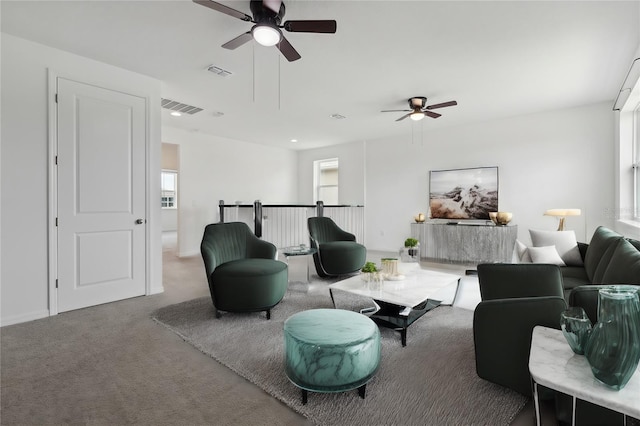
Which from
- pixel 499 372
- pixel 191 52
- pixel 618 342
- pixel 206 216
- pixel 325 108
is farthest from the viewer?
pixel 206 216

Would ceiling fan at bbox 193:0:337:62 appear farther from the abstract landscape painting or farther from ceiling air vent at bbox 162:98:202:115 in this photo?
the abstract landscape painting

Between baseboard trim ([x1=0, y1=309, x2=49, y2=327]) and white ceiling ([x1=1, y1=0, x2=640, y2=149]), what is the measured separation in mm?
2685

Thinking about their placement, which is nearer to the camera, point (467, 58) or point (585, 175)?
point (467, 58)

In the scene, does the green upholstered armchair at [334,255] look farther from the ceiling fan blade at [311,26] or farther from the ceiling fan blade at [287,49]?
the ceiling fan blade at [311,26]

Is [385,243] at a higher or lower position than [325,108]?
lower

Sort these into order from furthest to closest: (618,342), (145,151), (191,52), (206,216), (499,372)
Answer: (206,216) → (145,151) → (191,52) → (499,372) → (618,342)

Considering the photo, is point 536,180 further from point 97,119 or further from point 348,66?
point 97,119

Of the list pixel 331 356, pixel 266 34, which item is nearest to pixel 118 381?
pixel 331 356

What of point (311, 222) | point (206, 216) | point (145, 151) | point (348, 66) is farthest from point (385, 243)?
point (145, 151)

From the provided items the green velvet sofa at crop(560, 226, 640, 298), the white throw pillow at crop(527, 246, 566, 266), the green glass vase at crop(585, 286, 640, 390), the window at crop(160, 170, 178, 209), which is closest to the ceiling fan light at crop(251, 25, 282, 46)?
the green glass vase at crop(585, 286, 640, 390)

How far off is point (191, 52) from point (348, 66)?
1705 millimetres

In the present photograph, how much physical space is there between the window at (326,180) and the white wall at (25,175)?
592cm

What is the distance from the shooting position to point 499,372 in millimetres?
1760

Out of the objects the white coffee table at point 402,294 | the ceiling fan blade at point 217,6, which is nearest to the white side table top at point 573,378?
the white coffee table at point 402,294
